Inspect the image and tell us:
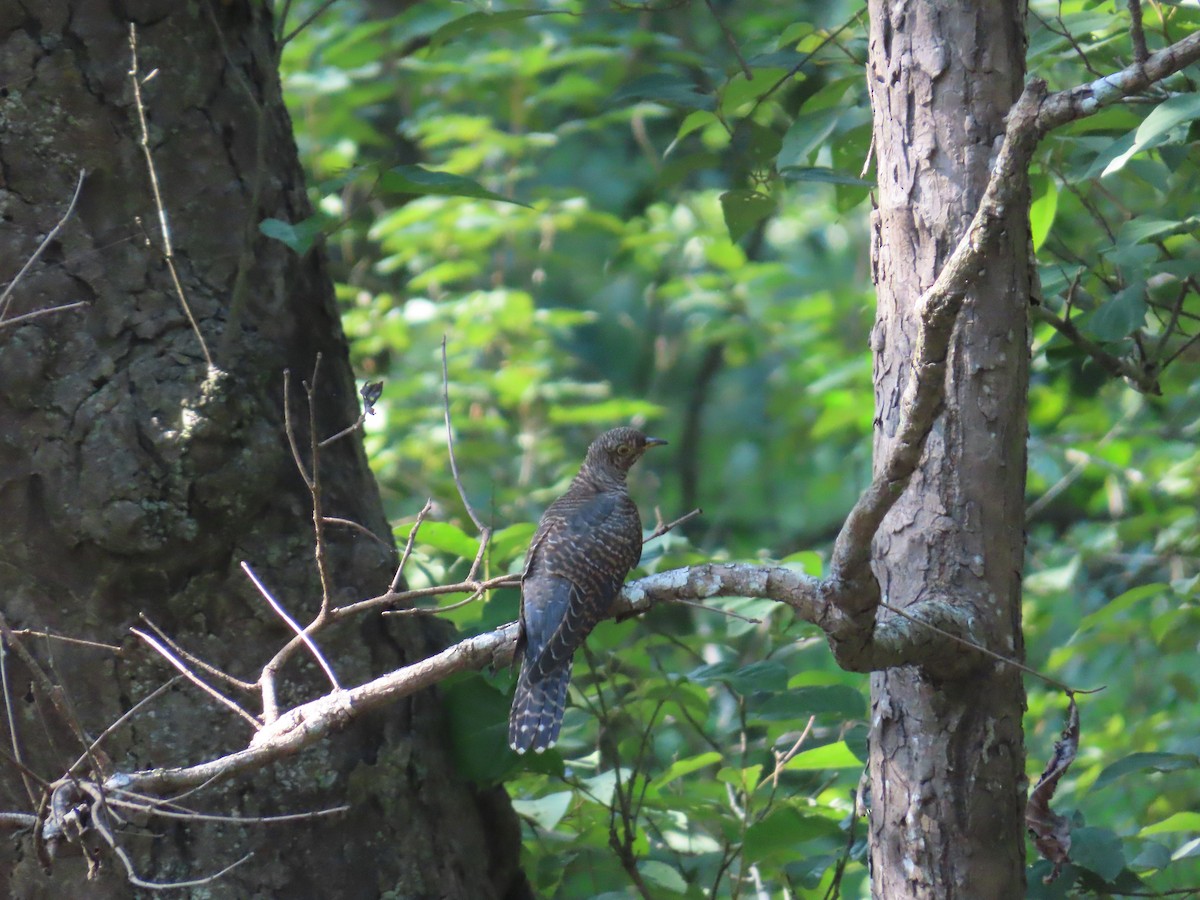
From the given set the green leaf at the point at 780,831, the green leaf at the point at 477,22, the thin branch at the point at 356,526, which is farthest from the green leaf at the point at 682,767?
the green leaf at the point at 477,22

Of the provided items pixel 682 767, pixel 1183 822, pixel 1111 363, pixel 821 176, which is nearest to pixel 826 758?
pixel 682 767

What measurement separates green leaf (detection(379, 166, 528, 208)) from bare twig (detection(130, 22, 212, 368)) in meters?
0.48

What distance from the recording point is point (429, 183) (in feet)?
8.00

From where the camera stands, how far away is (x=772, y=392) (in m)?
9.59

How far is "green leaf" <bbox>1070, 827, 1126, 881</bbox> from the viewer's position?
2359mm

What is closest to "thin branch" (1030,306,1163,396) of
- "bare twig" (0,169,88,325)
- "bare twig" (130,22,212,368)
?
"bare twig" (130,22,212,368)

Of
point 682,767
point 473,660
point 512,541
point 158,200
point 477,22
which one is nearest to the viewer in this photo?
point 473,660

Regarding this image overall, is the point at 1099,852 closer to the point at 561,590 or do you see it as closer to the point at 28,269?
the point at 561,590

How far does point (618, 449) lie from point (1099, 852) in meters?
2.34

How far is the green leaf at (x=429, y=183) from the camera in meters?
2.43

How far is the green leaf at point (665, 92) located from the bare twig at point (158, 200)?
1.06 m

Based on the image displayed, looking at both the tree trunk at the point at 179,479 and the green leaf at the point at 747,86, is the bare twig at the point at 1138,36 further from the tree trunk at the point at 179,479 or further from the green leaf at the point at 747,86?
the tree trunk at the point at 179,479

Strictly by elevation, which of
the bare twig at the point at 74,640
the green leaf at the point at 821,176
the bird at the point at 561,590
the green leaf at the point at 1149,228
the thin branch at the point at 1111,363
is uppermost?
the green leaf at the point at 821,176

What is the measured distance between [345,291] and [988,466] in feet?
15.7
